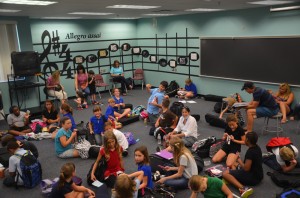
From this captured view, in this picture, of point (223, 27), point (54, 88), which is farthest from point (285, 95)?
point (54, 88)

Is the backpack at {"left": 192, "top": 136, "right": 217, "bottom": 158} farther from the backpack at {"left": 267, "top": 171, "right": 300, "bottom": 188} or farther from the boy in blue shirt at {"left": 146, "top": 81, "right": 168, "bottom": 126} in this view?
the boy in blue shirt at {"left": 146, "top": 81, "right": 168, "bottom": 126}

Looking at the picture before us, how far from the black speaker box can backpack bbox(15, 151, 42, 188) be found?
407 centimetres

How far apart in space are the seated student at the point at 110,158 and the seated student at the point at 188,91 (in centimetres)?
572

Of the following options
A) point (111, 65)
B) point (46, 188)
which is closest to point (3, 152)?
point (46, 188)

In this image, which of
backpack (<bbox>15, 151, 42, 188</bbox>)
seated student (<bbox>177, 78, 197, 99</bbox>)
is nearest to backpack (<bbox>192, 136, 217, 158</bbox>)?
backpack (<bbox>15, 151, 42, 188</bbox>)

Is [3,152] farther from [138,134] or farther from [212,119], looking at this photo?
[212,119]

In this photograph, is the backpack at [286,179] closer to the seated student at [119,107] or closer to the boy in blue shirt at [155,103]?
the boy in blue shirt at [155,103]

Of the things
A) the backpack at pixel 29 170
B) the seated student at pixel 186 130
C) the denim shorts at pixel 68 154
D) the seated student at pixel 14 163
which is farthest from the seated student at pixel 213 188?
the denim shorts at pixel 68 154

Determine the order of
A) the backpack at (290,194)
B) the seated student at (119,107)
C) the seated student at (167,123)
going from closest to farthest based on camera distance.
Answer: the backpack at (290,194) < the seated student at (167,123) < the seated student at (119,107)

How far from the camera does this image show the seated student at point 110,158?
13.0ft

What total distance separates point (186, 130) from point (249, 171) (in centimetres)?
161

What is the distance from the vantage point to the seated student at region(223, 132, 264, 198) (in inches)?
149

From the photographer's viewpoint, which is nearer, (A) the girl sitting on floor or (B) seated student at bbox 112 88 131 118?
(A) the girl sitting on floor

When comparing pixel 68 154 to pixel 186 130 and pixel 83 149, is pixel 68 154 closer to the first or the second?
pixel 83 149
